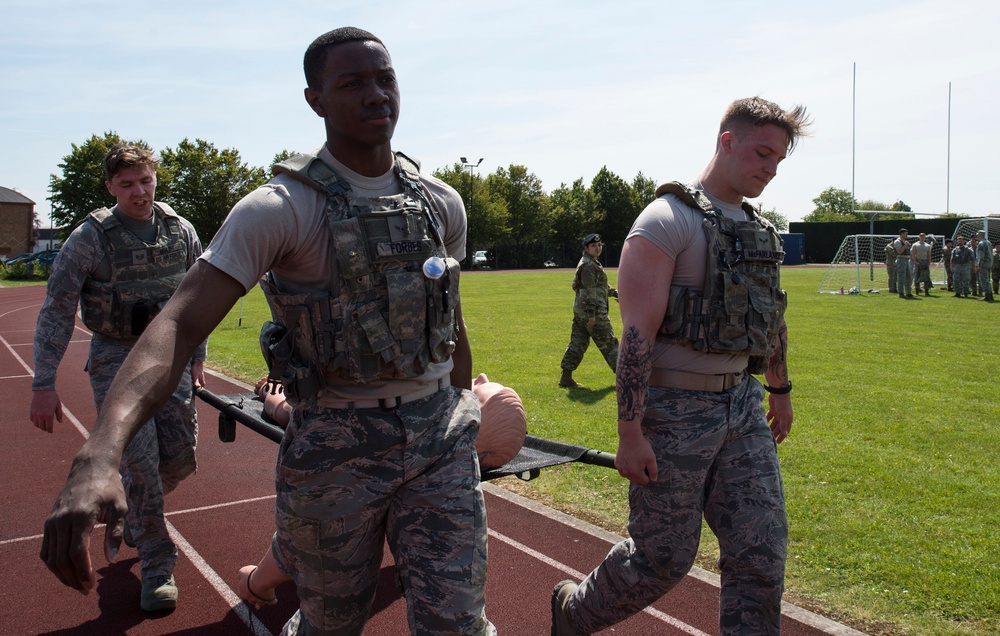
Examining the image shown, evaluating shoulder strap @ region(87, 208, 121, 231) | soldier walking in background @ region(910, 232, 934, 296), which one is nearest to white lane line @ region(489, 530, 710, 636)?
shoulder strap @ region(87, 208, 121, 231)

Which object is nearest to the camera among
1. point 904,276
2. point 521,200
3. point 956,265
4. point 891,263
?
point 904,276

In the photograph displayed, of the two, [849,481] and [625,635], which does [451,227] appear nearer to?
[625,635]

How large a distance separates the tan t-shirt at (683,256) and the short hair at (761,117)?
1.21ft

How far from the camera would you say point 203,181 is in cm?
A: 6050

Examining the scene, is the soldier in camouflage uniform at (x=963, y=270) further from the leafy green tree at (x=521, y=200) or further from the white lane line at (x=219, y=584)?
the leafy green tree at (x=521, y=200)

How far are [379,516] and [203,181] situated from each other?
6246 cm

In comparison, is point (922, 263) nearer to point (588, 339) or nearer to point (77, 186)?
point (588, 339)

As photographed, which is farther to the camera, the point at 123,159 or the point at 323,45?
the point at 123,159

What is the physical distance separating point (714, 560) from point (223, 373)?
9109 mm

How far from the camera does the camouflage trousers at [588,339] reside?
10.2 metres

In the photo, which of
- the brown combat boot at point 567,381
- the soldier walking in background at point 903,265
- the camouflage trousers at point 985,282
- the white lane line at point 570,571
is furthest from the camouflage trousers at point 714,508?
the soldier walking in background at point 903,265

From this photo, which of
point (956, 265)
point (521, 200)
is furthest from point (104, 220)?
point (521, 200)

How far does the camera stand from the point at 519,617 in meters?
4.10

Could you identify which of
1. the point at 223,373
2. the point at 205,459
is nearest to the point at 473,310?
the point at 223,373
